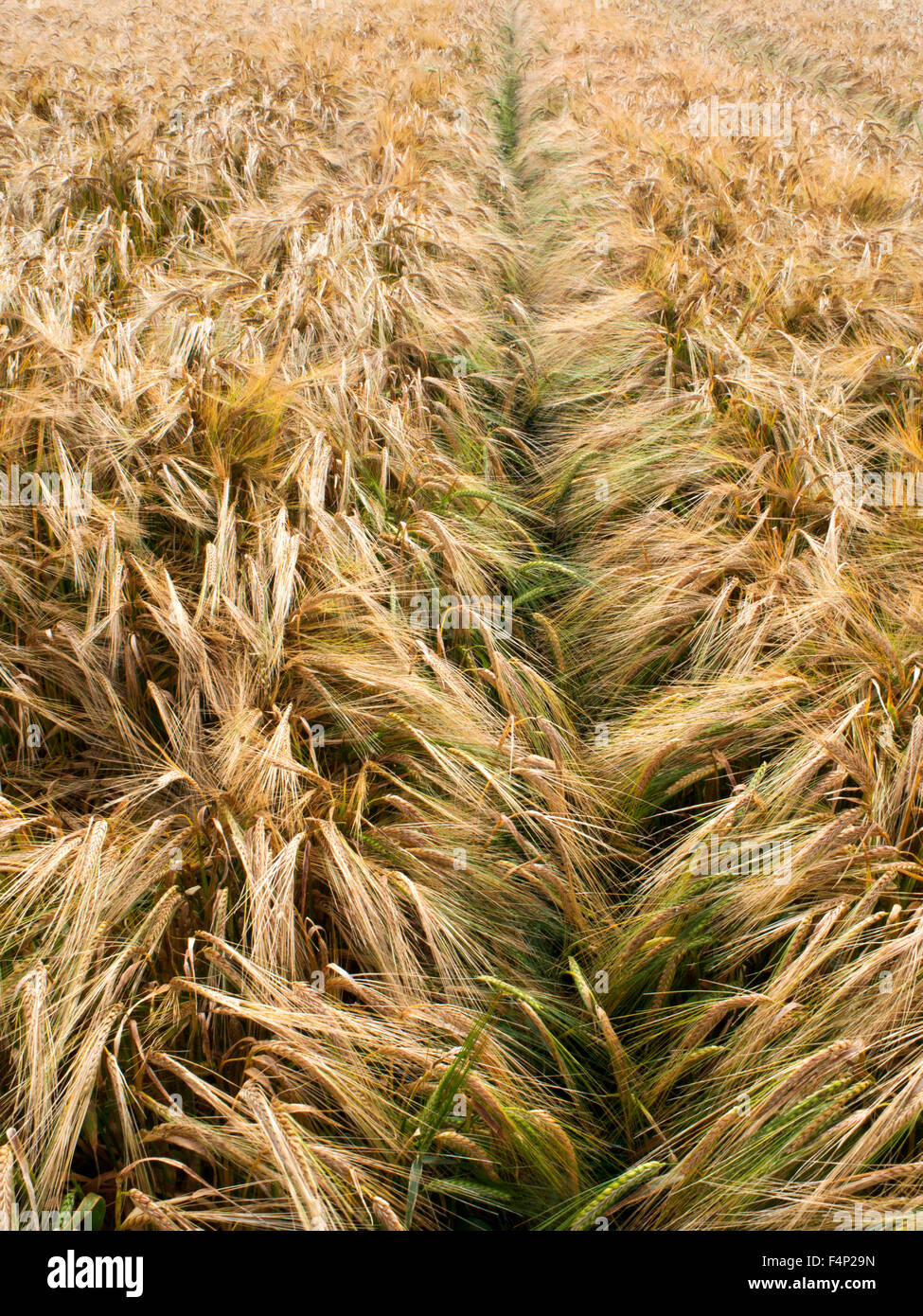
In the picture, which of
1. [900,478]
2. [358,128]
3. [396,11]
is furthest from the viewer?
[396,11]

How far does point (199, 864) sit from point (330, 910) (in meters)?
0.26

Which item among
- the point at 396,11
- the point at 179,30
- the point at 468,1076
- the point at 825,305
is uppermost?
the point at 396,11

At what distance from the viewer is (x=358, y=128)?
6477 millimetres

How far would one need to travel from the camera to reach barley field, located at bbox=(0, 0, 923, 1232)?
1.34 metres

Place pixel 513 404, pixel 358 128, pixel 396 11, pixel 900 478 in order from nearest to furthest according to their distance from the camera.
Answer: pixel 900 478
pixel 513 404
pixel 358 128
pixel 396 11

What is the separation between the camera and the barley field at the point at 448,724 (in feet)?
4.39

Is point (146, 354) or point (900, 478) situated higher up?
point (146, 354)

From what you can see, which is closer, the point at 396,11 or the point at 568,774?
the point at 568,774

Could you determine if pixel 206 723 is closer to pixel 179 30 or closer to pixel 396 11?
pixel 179 30

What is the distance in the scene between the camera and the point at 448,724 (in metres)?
2.01

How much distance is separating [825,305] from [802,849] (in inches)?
115

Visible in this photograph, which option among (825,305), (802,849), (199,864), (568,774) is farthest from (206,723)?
(825,305)

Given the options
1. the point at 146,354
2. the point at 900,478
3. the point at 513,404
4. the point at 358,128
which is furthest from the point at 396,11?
the point at 900,478

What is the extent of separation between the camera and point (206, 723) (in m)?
2.04
